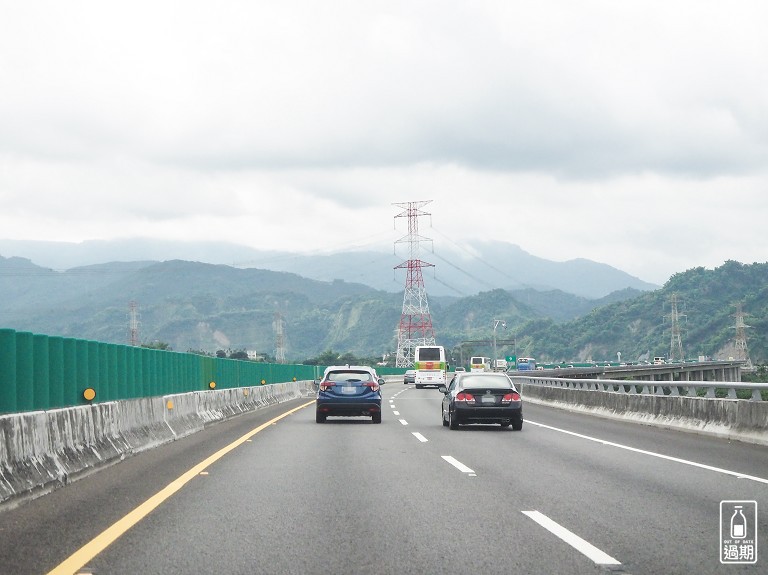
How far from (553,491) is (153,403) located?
9.36 m

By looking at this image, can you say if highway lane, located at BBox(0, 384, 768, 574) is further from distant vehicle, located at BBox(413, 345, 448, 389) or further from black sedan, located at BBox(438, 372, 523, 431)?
distant vehicle, located at BBox(413, 345, 448, 389)

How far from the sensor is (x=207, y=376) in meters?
28.9

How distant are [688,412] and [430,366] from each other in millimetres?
51490

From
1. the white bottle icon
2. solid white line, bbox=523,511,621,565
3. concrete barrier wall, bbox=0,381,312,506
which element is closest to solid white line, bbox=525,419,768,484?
the white bottle icon

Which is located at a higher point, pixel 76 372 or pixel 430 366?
pixel 76 372

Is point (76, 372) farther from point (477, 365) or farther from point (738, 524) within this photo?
point (477, 365)

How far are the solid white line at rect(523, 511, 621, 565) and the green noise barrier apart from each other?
6.22 meters

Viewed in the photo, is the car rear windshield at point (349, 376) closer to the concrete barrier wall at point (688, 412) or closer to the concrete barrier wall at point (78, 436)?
the concrete barrier wall at point (78, 436)

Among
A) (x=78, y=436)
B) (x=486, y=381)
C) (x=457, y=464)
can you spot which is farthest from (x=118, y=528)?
(x=486, y=381)

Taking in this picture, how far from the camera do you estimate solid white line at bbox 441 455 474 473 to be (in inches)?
503

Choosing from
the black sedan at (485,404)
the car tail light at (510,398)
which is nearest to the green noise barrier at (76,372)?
the black sedan at (485,404)

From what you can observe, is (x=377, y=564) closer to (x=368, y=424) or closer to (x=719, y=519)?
(x=719, y=519)

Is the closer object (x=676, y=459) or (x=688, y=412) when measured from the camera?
(x=676, y=459)

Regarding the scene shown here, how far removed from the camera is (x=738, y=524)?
8.38 meters
